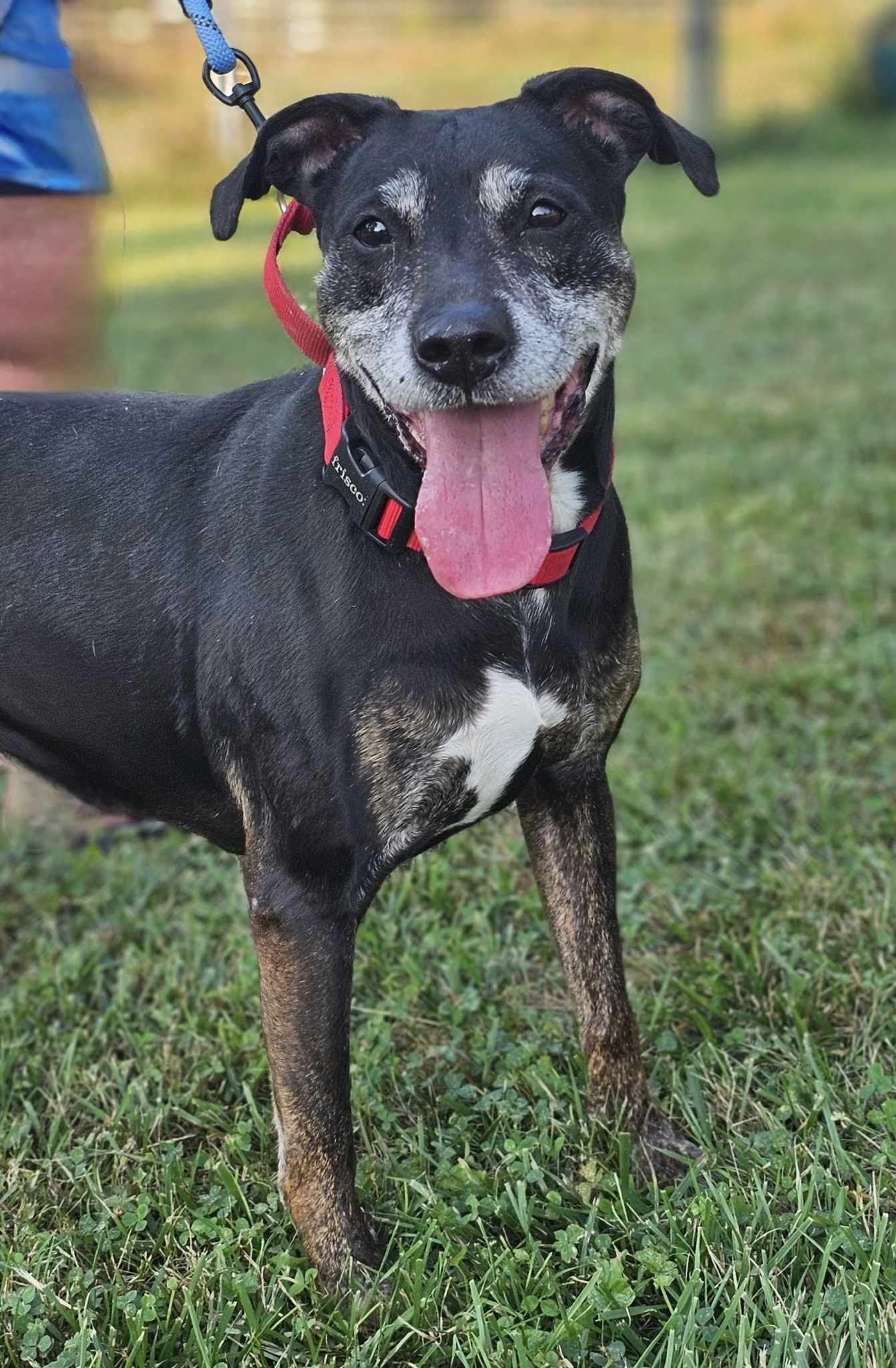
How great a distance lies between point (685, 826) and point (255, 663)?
69.1 inches

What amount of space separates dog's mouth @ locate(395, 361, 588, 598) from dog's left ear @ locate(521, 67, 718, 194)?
0.50 metres

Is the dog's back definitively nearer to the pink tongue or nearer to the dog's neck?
the dog's neck

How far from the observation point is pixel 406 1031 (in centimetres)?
315

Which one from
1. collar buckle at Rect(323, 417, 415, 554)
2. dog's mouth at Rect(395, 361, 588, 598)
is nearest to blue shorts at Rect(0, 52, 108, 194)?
collar buckle at Rect(323, 417, 415, 554)

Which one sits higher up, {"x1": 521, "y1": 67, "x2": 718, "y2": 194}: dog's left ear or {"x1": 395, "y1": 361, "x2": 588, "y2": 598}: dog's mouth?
→ {"x1": 521, "y1": 67, "x2": 718, "y2": 194}: dog's left ear

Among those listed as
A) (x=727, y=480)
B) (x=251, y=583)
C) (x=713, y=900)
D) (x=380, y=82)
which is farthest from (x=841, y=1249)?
(x=380, y=82)

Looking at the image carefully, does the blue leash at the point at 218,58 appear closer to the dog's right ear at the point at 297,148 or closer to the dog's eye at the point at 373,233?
the dog's right ear at the point at 297,148

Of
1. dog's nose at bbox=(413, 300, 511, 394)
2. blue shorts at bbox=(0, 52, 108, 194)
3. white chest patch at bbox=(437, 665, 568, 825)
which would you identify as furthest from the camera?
blue shorts at bbox=(0, 52, 108, 194)

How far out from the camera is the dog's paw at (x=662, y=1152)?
271 cm

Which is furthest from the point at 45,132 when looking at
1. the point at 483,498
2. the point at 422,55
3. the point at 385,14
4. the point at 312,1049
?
the point at 385,14

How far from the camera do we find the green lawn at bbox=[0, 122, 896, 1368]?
7.65 ft

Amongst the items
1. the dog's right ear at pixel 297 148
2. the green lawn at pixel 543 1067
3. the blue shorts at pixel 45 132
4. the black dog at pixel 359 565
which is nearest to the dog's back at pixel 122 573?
the black dog at pixel 359 565

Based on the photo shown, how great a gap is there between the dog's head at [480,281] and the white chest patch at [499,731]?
200 mm

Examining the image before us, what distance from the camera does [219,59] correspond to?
293 cm
